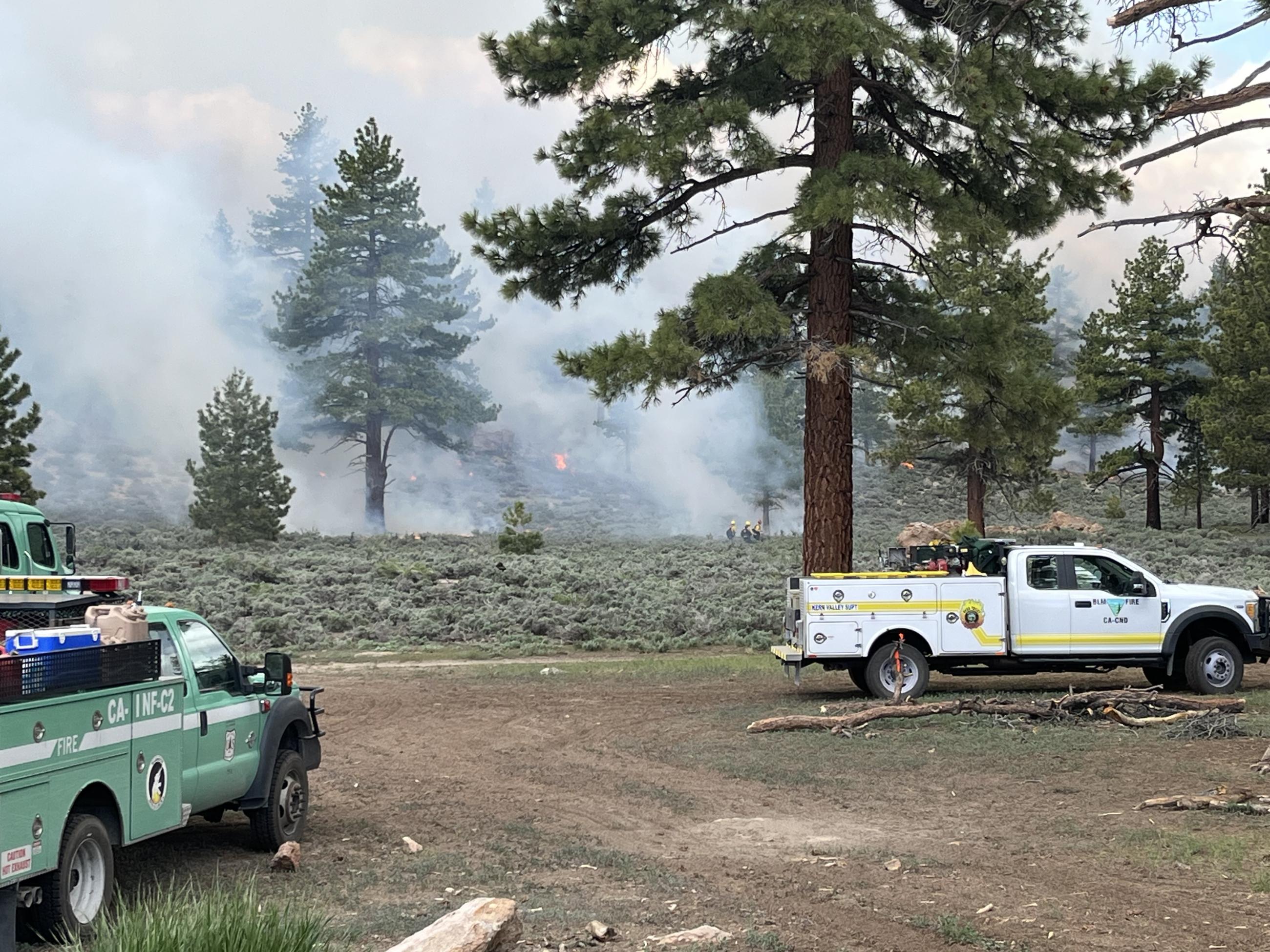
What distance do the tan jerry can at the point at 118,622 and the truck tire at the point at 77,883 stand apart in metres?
1.10

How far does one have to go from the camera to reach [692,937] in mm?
7258

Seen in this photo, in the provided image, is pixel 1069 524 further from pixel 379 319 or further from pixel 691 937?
pixel 691 937

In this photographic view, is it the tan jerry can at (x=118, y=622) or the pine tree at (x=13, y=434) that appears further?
the pine tree at (x=13, y=434)

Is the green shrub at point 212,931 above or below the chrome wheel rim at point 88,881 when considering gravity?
above

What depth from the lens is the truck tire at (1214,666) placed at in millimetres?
17984

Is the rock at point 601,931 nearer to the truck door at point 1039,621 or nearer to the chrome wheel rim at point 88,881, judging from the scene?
the chrome wheel rim at point 88,881

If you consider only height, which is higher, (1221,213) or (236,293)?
(236,293)

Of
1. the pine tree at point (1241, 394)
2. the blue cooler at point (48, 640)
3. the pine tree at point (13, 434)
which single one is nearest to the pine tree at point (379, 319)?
Result: the pine tree at point (13, 434)

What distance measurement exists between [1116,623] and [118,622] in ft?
46.5

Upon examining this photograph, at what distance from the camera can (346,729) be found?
57.5ft

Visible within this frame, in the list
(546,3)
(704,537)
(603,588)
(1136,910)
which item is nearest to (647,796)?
(1136,910)

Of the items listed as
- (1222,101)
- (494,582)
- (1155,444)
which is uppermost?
(1155,444)

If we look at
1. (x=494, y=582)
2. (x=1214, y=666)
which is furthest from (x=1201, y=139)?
(x=494, y=582)

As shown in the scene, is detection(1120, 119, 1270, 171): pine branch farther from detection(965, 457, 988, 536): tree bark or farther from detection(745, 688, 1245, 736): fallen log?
detection(965, 457, 988, 536): tree bark
